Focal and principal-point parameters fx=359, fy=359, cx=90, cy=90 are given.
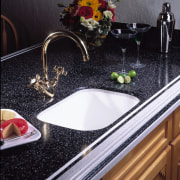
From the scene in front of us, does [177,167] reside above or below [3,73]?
below

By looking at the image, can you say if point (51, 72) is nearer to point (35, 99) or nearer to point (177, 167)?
point (35, 99)

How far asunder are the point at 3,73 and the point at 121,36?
0.44 meters

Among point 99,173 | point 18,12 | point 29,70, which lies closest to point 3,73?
point 29,70

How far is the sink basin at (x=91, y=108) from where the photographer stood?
110 centimetres

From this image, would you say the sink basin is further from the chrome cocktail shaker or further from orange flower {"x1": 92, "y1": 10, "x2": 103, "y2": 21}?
the chrome cocktail shaker

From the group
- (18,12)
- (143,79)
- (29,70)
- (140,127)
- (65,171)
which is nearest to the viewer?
(65,171)

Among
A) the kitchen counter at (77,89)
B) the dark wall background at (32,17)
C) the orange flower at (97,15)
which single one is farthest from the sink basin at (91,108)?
the dark wall background at (32,17)

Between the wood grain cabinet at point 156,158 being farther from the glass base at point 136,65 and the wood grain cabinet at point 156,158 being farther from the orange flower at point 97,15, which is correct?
the orange flower at point 97,15

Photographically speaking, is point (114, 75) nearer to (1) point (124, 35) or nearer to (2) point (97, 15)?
(1) point (124, 35)

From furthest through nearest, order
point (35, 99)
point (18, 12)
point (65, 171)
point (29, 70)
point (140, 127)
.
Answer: point (18, 12)
point (29, 70)
point (35, 99)
point (140, 127)
point (65, 171)

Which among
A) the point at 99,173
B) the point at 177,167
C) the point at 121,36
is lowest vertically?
the point at 177,167

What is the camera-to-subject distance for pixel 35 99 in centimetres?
104

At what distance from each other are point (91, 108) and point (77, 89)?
0.30 feet

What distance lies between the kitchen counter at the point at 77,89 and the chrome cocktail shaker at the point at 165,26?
0.05 meters
